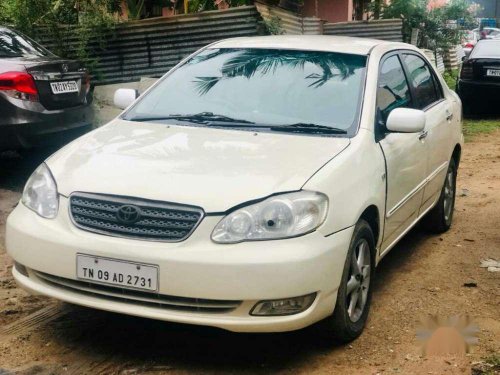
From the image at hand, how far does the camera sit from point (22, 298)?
479 cm

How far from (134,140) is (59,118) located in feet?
10.2

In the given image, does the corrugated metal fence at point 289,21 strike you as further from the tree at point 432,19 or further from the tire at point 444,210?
the tree at point 432,19

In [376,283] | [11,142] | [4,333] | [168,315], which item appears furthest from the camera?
[11,142]

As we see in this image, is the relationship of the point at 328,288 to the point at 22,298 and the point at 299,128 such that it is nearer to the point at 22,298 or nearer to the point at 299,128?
the point at 299,128

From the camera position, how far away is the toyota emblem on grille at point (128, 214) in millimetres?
3637

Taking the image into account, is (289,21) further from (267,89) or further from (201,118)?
(201,118)

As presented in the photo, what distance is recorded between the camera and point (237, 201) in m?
3.61

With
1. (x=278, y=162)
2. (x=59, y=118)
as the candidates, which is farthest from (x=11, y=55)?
(x=278, y=162)

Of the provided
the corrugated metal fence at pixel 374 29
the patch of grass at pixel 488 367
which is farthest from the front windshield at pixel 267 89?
the corrugated metal fence at pixel 374 29

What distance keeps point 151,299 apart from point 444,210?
3583 mm

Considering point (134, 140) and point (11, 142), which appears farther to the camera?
point (11, 142)

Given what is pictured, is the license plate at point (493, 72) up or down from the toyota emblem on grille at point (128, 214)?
down

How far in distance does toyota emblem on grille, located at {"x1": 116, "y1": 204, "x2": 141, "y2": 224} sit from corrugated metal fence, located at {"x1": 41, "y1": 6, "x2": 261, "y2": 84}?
749 cm

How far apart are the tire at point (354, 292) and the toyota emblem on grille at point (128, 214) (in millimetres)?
1073
